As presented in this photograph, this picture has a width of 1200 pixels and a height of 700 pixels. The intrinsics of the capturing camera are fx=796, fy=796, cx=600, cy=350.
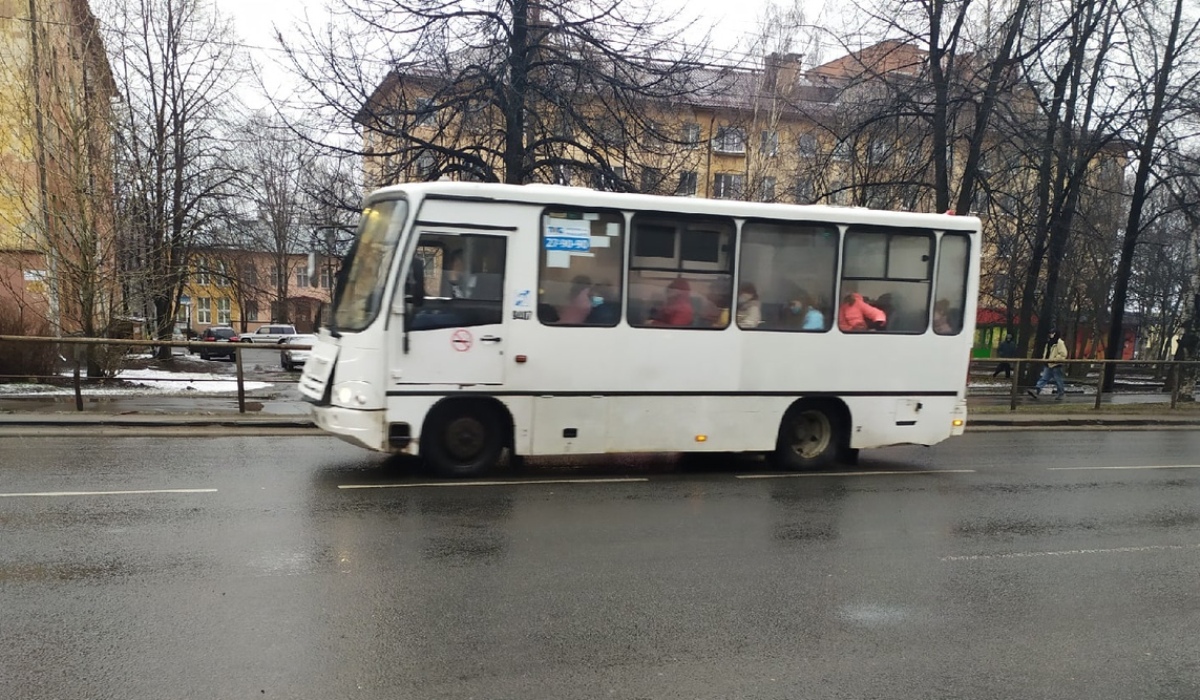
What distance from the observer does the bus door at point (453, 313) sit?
798 cm

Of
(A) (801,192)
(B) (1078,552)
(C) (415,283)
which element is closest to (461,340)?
(C) (415,283)

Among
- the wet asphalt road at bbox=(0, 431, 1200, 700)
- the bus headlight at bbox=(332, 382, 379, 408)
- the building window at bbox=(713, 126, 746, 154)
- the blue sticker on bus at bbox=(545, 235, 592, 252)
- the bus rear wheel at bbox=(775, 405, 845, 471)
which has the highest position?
the building window at bbox=(713, 126, 746, 154)

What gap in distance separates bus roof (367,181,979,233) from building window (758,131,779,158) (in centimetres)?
2352

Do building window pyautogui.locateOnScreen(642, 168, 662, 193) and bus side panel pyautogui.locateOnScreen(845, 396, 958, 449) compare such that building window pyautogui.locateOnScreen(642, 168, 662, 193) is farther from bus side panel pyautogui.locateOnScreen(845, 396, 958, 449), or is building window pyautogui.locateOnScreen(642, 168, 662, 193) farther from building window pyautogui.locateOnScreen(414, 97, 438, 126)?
bus side panel pyautogui.locateOnScreen(845, 396, 958, 449)

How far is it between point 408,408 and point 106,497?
280 cm

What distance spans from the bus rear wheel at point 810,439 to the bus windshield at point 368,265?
199 inches

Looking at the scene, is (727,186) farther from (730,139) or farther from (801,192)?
(801,192)

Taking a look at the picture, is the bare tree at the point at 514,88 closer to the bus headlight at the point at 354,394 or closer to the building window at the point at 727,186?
the bus headlight at the point at 354,394

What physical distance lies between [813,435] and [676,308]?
A: 8.55 feet

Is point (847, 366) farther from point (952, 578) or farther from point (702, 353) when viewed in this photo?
point (952, 578)

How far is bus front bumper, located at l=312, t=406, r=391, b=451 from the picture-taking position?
7988 millimetres

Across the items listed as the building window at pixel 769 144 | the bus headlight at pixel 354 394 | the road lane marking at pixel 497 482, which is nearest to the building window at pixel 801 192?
the building window at pixel 769 144

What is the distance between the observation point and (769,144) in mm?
33062

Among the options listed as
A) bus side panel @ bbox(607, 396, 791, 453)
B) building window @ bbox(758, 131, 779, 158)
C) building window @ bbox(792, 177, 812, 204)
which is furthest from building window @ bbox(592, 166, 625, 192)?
building window @ bbox(758, 131, 779, 158)
